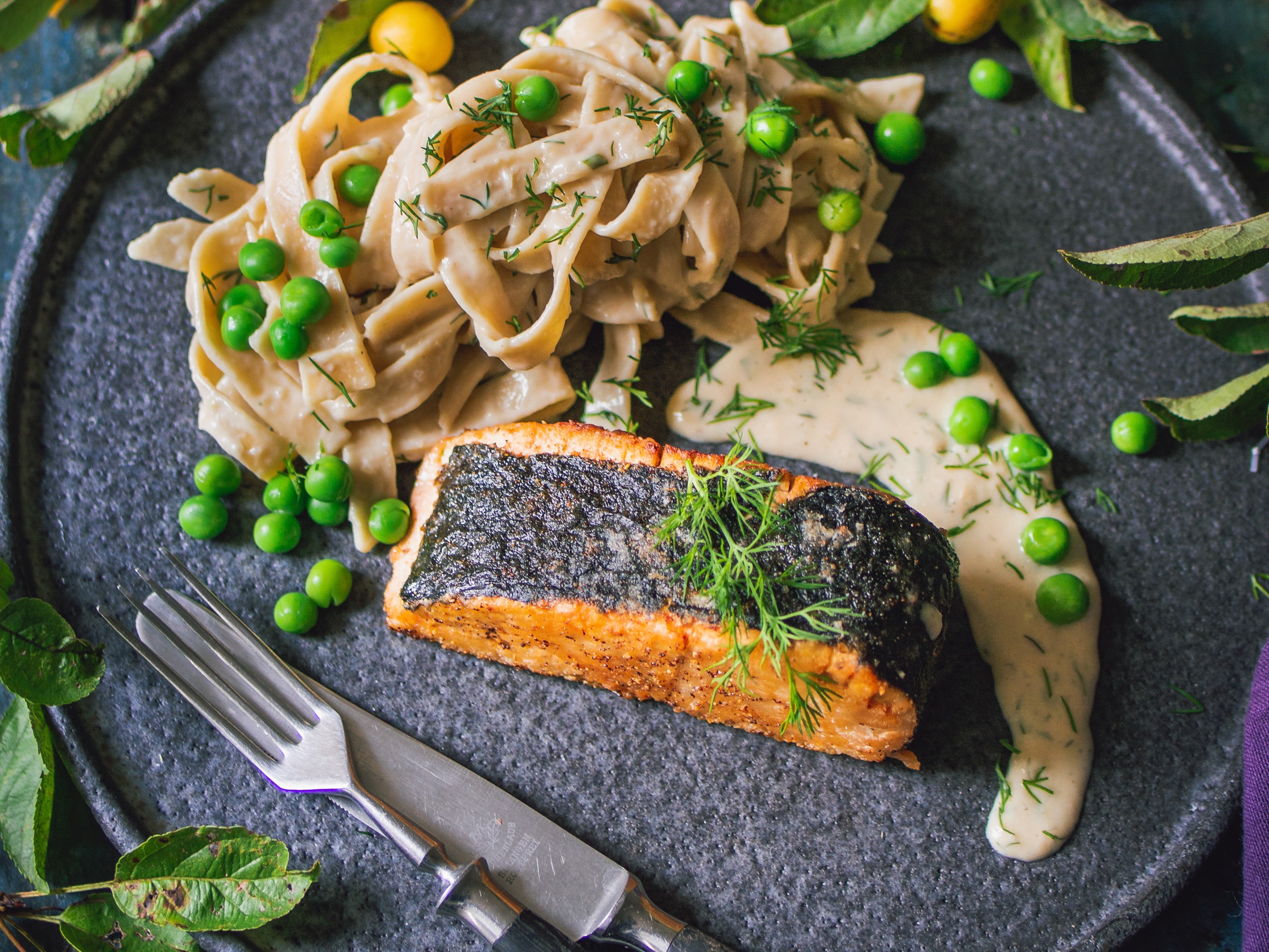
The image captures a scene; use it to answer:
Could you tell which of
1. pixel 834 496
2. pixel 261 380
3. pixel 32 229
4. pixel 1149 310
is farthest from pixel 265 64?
pixel 1149 310

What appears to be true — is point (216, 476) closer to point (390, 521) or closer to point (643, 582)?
point (390, 521)

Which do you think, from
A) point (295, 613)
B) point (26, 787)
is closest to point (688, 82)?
point (295, 613)

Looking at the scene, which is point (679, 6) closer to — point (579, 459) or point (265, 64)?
point (265, 64)

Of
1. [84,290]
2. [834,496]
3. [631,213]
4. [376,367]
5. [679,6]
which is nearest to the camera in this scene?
[834,496]

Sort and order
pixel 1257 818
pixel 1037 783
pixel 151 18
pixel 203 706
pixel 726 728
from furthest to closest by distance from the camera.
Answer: pixel 151 18 < pixel 726 728 < pixel 1037 783 < pixel 203 706 < pixel 1257 818

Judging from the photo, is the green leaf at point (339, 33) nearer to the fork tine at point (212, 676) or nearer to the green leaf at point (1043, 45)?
the fork tine at point (212, 676)

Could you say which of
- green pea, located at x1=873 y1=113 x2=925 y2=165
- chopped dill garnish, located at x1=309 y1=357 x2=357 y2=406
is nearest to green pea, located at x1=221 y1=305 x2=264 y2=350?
chopped dill garnish, located at x1=309 y1=357 x2=357 y2=406
